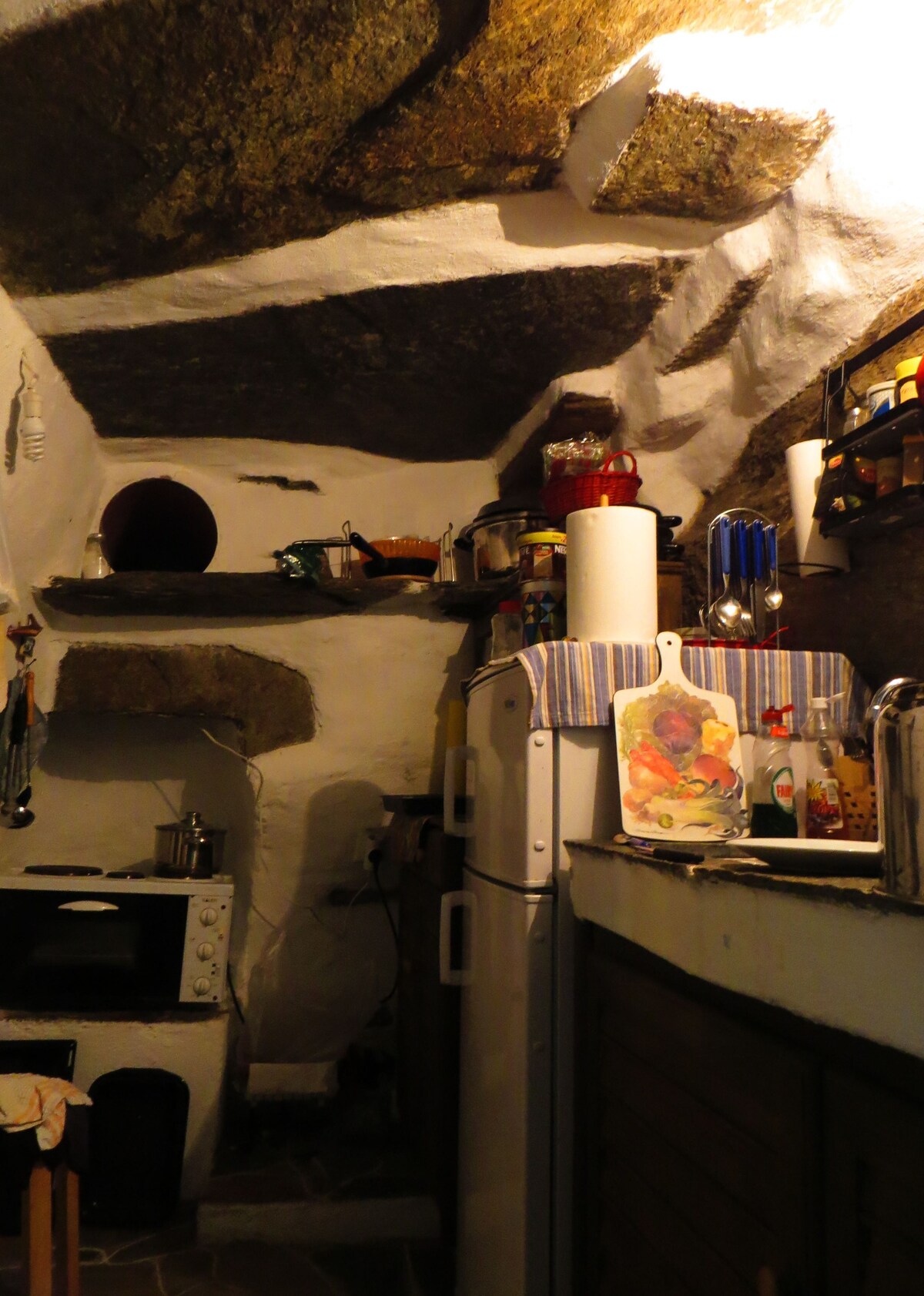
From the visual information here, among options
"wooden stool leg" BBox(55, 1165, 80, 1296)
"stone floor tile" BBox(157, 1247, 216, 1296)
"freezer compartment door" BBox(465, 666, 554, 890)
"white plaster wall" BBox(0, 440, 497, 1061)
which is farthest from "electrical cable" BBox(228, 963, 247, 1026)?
"freezer compartment door" BBox(465, 666, 554, 890)

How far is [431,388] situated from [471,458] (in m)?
0.46

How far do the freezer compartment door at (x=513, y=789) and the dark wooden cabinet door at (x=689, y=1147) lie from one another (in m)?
0.19

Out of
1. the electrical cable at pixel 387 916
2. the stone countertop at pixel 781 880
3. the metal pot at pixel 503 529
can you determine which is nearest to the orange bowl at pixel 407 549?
the metal pot at pixel 503 529

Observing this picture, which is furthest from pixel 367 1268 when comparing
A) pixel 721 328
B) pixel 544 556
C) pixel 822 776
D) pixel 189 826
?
pixel 721 328

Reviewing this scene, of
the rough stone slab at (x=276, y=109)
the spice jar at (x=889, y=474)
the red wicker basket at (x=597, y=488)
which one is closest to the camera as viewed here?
the rough stone slab at (x=276, y=109)

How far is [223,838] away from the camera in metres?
2.94

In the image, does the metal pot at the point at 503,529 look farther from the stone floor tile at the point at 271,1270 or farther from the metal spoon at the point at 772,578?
the stone floor tile at the point at 271,1270

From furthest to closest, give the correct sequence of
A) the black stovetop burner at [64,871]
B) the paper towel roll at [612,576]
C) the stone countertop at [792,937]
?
the black stovetop burner at [64,871] < the paper towel roll at [612,576] < the stone countertop at [792,937]

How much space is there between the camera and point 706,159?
1604 mm

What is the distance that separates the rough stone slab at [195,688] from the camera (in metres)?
2.57

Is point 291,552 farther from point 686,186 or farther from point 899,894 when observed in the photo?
point 899,894

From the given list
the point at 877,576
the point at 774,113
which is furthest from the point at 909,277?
the point at 877,576

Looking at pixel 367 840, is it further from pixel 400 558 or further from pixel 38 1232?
pixel 38 1232

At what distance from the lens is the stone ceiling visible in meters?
1.33
